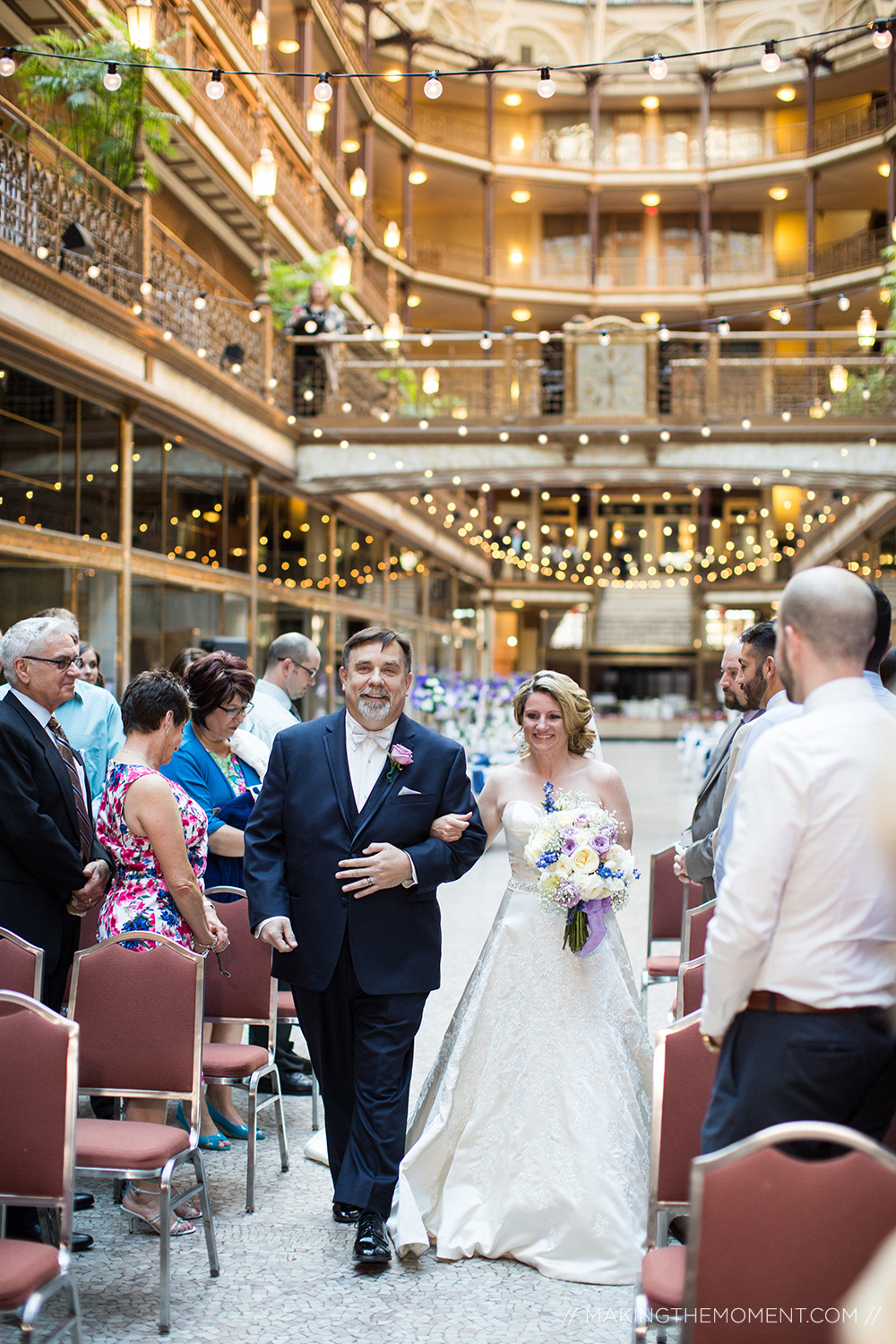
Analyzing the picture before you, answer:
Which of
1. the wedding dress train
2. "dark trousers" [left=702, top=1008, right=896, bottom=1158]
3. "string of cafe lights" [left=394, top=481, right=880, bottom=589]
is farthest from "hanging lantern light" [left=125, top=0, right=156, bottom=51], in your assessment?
"string of cafe lights" [left=394, top=481, right=880, bottom=589]

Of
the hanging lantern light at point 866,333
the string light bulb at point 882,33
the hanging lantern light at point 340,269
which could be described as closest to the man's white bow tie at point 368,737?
the string light bulb at point 882,33

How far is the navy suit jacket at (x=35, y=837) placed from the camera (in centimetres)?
364

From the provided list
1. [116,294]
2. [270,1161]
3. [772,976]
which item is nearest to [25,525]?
[116,294]

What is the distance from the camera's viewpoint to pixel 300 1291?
3.32m

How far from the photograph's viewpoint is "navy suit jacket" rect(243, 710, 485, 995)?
3.56m

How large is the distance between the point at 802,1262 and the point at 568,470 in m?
13.8

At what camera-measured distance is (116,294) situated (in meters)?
10.1

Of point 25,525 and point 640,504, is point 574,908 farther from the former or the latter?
point 640,504

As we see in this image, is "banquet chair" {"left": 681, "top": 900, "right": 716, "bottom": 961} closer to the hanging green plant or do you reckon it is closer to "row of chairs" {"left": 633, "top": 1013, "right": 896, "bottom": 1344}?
"row of chairs" {"left": 633, "top": 1013, "right": 896, "bottom": 1344}

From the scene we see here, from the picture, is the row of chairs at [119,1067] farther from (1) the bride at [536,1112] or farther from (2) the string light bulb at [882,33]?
(2) the string light bulb at [882,33]

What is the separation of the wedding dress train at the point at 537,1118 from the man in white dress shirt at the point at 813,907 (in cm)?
138

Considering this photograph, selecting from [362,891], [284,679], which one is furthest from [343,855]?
[284,679]

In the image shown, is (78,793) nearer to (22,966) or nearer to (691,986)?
(22,966)

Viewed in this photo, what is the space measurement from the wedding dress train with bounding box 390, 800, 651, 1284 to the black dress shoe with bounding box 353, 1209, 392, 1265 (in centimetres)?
7
